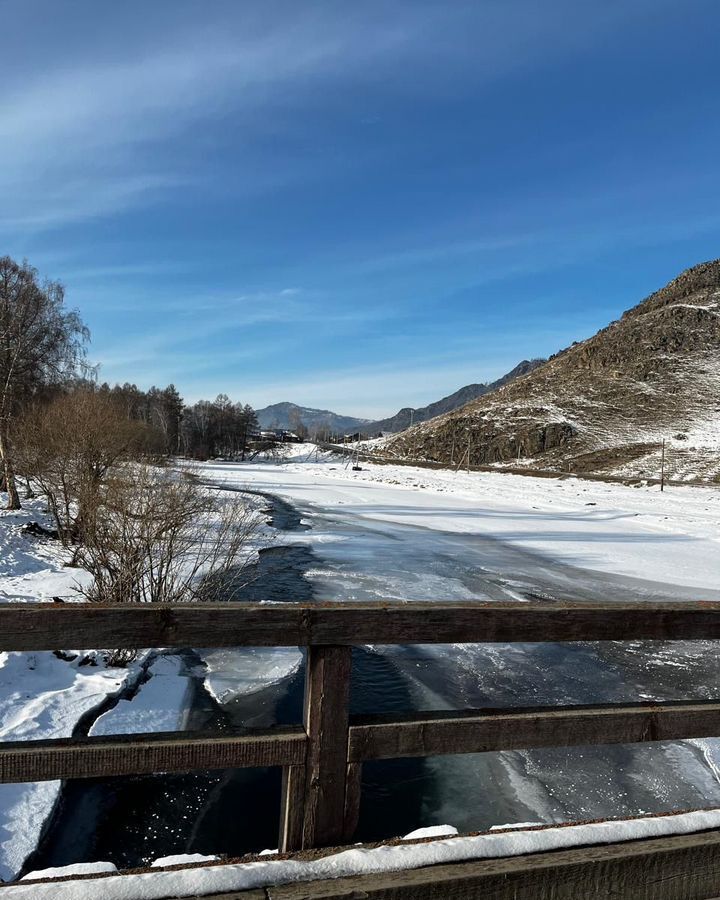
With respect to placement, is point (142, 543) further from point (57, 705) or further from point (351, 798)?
point (351, 798)

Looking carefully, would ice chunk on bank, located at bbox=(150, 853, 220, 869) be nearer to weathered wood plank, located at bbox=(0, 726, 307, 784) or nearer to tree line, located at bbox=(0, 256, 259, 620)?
weathered wood plank, located at bbox=(0, 726, 307, 784)

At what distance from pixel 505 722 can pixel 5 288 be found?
2673 cm

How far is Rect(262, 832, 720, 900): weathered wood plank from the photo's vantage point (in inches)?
81.4

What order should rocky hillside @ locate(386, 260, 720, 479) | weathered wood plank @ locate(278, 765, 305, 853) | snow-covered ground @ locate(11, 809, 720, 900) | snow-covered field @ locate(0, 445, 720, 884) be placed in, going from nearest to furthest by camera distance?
snow-covered ground @ locate(11, 809, 720, 900) → weathered wood plank @ locate(278, 765, 305, 853) → snow-covered field @ locate(0, 445, 720, 884) → rocky hillside @ locate(386, 260, 720, 479)

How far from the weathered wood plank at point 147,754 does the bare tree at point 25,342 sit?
22090 mm

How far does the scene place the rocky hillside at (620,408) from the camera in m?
71.8

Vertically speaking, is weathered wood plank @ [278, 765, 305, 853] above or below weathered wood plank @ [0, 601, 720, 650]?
below

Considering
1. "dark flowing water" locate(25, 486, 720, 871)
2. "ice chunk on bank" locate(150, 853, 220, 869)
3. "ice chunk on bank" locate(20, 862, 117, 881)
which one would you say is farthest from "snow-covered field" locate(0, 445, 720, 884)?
"ice chunk on bank" locate(150, 853, 220, 869)

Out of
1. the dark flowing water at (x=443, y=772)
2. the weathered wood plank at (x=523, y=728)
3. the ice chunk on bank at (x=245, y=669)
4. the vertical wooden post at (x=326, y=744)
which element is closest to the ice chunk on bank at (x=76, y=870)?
the vertical wooden post at (x=326, y=744)

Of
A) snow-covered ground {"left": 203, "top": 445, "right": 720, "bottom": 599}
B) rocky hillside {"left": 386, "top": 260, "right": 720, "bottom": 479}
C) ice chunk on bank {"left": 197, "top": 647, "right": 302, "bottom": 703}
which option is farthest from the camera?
rocky hillside {"left": 386, "top": 260, "right": 720, "bottom": 479}

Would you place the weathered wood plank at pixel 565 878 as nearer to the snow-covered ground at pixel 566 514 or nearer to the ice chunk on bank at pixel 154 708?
the ice chunk on bank at pixel 154 708

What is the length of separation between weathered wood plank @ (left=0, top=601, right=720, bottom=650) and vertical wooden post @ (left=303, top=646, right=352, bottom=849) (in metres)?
0.09

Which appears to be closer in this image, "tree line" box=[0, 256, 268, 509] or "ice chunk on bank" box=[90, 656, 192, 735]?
"ice chunk on bank" box=[90, 656, 192, 735]

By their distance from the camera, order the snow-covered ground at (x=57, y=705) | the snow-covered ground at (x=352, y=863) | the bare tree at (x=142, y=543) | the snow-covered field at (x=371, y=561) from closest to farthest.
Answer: the snow-covered ground at (x=352, y=863)
the snow-covered ground at (x=57, y=705)
the snow-covered field at (x=371, y=561)
the bare tree at (x=142, y=543)
